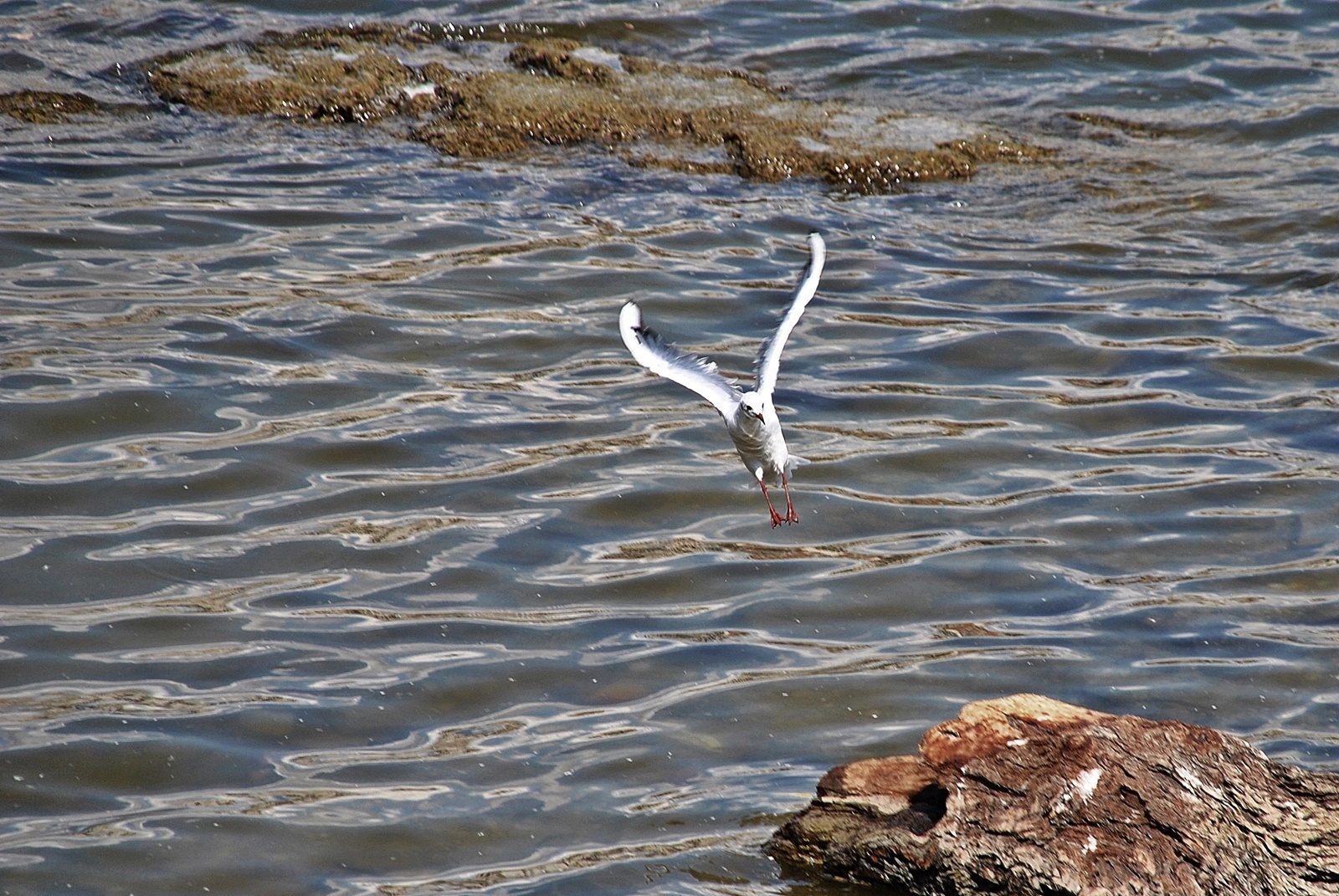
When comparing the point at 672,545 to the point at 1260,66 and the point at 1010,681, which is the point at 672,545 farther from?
the point at 1260,66

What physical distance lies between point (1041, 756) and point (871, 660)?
1.80m

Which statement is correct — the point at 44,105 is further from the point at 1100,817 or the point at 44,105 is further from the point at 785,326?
the point at 1100,817

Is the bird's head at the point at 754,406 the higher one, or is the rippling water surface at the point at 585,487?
the bird's head at the point at 754,406

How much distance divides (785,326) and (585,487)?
8.57ft

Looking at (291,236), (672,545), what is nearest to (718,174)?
(291,236)

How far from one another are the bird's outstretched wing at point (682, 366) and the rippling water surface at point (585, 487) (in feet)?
4.50

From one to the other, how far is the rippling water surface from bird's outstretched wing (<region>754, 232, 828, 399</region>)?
1.44 metres

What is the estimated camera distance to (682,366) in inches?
186

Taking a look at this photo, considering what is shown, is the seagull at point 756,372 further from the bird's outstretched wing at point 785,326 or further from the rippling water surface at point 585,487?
the rippling water surface at point 585,487

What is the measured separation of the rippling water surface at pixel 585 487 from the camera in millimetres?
4984

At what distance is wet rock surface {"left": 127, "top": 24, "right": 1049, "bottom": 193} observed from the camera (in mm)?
11102

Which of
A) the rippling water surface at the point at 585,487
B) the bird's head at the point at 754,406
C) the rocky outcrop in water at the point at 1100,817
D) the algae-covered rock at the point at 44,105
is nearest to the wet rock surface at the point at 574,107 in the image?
the rippling water surface at the point at 585,487

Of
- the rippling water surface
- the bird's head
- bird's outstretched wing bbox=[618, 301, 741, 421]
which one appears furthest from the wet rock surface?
the bird's head

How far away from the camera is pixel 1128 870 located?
3750 millimetres
